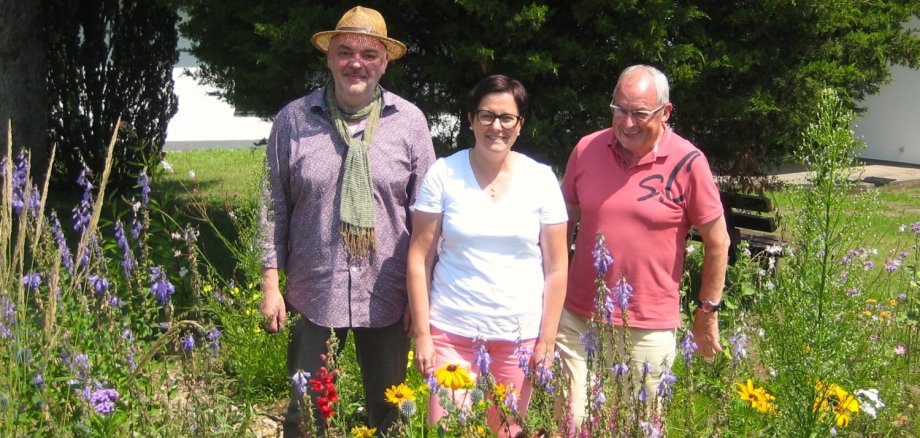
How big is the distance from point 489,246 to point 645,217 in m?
0.55

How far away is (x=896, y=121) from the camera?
16.8 metres

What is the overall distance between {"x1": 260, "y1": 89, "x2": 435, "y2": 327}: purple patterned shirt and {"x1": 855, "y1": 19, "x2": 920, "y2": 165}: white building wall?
14.9 meters

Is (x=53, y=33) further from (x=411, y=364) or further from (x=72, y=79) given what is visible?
(x=411, y=364)

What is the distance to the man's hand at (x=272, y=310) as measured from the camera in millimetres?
3086

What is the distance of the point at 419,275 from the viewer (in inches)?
120

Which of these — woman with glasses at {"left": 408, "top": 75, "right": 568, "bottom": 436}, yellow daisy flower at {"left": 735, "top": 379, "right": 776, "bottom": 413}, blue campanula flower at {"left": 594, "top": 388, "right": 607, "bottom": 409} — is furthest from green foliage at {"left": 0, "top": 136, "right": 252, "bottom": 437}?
yellow daisy flower at {"left": 735, "top": 379, "right": 776, "bottom": 413}

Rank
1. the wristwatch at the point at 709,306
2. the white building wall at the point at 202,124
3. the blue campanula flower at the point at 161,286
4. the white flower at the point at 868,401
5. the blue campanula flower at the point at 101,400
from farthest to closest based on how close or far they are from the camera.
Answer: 1. the white building wall at the point at 202,124
2. the white flower at the point at 868,401
3. the wristwatch at the point at 709,306
4. the blue campanula flower at the point at 161,286
5. the blue campanula flower at the point at 101,400

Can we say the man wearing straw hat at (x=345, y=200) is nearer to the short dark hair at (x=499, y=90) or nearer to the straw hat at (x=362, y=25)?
the straw hat at (x=362, y=25)

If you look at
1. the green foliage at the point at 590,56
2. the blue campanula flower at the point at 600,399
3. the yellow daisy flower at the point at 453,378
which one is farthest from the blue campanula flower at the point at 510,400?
the green foliage at the point at 590,56

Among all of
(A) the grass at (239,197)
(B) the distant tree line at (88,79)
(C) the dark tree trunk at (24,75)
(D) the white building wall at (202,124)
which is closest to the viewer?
(A) the grass at (239,197)

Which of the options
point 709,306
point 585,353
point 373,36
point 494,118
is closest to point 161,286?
point 373,36

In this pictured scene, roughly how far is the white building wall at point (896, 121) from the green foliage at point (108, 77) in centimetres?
1220

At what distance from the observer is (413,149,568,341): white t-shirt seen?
9.89 feet

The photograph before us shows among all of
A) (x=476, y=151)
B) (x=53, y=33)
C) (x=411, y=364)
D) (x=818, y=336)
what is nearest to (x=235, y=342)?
(x=411, y=364)
